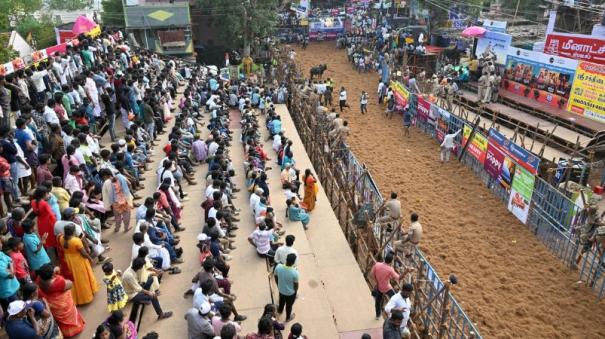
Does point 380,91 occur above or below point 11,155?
below

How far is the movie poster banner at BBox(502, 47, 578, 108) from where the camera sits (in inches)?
746

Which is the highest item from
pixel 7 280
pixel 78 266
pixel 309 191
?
pixel 7 280

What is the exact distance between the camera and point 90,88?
39.3ft

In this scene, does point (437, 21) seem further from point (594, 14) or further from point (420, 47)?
point (594, 14)

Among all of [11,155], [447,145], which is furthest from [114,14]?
[11,155]

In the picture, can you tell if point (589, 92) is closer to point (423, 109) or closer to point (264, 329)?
point (423, 109)

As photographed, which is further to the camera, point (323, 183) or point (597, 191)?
point (323, 183)

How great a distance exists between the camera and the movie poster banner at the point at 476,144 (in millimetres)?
14570

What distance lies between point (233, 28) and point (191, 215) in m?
19.9

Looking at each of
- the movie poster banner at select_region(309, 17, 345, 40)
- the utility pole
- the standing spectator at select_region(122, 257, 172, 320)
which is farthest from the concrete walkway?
the movie poster banner at select_region(309, 17, 345, 40)

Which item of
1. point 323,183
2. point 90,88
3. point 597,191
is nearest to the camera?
point 90,88

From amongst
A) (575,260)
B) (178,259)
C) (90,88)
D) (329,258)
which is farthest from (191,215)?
(575,260)

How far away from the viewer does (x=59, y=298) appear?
6176 millimetres

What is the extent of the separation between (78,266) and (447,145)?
494 inches
